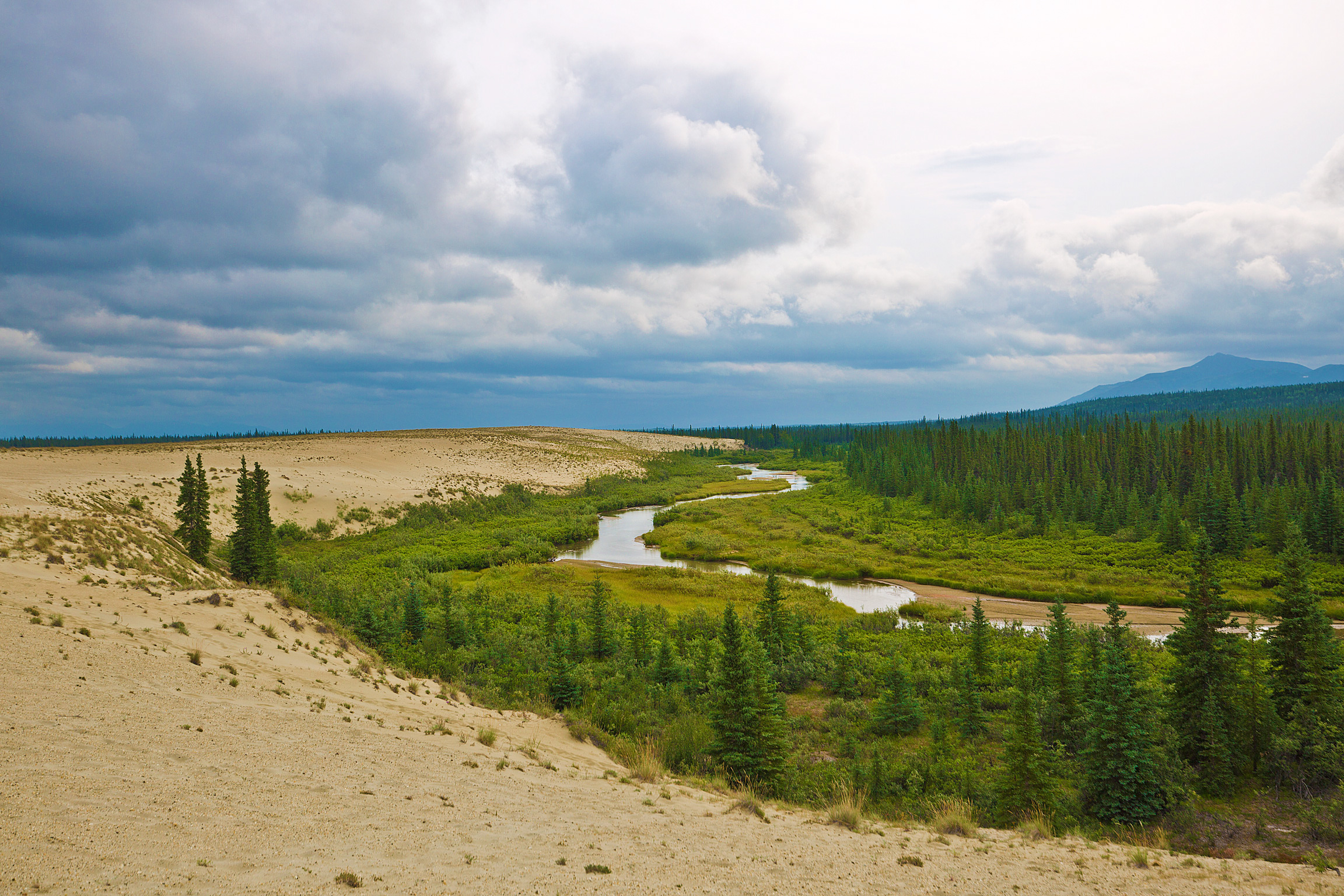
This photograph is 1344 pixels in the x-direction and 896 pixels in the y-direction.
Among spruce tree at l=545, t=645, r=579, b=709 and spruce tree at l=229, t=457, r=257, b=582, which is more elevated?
spruce tree at l=229, t=457, r=257, b=582

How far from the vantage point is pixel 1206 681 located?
1778cm

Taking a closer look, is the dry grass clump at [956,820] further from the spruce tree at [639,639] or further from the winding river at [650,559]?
the winding river at [650,559]

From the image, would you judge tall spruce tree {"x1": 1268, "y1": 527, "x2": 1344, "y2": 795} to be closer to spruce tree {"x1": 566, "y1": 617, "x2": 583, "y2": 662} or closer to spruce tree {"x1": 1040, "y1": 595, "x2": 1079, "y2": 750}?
spruce tree {"x1": 1040, "y1": 595, "x2": 1079, "y2": 750}

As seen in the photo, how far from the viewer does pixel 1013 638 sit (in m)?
Answer: 33.2

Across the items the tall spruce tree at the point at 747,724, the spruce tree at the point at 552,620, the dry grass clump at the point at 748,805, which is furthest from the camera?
the spruce tree at the point at 552,620

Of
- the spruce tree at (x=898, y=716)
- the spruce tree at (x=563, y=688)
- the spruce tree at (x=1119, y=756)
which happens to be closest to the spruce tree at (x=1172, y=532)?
the spruce tree at (x=898, y=716)

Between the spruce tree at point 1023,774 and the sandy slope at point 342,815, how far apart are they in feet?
8.19

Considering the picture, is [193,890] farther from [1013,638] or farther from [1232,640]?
[1013,638]

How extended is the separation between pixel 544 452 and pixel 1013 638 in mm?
113236

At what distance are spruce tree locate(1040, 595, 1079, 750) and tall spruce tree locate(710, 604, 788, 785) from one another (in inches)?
343

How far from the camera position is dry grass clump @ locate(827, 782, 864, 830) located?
1246cm

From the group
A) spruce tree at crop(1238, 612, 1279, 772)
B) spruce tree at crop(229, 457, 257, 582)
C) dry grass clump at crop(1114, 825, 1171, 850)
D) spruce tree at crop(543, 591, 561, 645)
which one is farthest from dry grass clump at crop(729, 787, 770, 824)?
spruce tree at crop(229, 457, 257, 582)

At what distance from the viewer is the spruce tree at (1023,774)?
47.9 ft

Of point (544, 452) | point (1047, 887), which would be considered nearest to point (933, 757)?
point (1047, 887)
